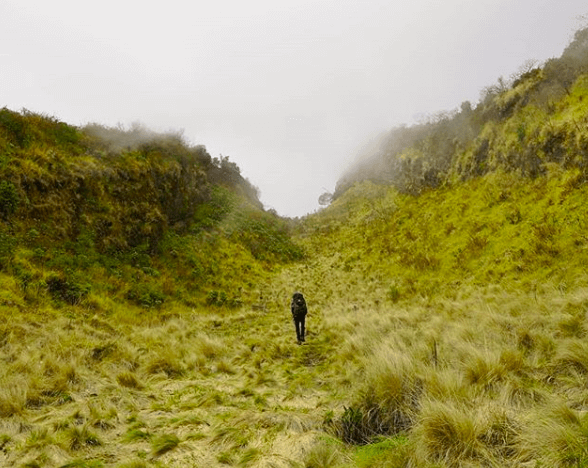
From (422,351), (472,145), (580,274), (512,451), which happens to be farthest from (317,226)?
(512,451)

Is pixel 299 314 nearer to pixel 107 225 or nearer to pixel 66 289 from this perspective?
pixel 66 289

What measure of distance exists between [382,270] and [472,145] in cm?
1180

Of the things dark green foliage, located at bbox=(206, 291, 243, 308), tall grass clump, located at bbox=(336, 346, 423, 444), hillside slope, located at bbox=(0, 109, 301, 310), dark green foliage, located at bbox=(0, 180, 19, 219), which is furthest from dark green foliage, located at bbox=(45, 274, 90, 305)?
tall grass clump, located at bbox=(336, 346, 423, 444)

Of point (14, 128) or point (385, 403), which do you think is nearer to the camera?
point (385, 403)

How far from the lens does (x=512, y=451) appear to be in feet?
10.4

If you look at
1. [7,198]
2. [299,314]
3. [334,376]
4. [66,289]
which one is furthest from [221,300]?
[334,376]

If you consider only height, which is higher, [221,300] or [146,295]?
[146,295]

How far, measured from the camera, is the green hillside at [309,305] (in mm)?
4211

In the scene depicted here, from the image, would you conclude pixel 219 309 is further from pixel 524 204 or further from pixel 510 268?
pixel 524 204

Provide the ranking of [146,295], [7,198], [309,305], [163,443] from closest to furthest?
1. [163,443]
2. [7,198]
3. [146,295]
4. [309,305]

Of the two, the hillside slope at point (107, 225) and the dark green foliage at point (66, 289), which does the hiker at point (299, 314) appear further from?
the dark green foliage at point (66, 289)

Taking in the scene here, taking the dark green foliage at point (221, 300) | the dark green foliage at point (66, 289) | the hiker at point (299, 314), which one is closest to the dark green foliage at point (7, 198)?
the dark green foliage at point (66, 289)

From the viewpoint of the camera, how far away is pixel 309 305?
60.0 ft

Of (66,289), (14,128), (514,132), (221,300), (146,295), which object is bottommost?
(221,300)
